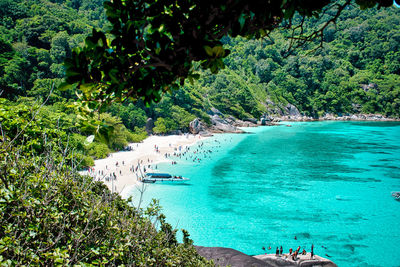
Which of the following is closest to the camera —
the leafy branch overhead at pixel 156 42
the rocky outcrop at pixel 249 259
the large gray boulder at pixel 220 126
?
the leafy branch overhead at pixel 156 42

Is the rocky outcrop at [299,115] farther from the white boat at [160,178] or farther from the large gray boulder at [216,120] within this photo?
the white boat at [160,178]

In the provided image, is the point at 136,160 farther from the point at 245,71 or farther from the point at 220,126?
the point at 245,71

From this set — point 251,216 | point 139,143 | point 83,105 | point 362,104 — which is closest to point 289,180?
point 251,216

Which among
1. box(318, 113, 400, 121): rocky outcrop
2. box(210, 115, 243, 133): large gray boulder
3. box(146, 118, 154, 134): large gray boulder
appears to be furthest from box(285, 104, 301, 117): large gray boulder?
box(146, 118, 154, 134): large gray boulder

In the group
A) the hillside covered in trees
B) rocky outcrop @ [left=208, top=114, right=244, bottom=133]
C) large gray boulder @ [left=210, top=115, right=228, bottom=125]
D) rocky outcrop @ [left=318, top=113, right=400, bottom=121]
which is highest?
the hillside covered in trees

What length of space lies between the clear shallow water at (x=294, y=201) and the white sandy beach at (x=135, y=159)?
115 inches

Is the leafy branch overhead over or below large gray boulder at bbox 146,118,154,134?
over

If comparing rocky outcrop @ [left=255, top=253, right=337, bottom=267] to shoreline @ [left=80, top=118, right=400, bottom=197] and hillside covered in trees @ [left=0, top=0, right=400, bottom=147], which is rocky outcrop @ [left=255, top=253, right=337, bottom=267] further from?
hillside covered in trees @ [left=0, top=0, right=400, bottom=147]

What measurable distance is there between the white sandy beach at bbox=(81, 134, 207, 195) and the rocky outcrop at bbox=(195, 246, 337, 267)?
9479 millimetres

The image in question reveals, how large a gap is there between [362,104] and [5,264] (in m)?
109

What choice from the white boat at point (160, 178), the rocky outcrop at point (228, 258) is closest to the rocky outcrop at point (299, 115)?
the white boat at point (160, 178)

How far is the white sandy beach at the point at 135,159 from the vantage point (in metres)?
25.9

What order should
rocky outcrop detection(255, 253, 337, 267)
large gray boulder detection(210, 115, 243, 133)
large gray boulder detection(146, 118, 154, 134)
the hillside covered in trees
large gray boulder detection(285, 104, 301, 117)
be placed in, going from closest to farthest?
rocky outcrop detection(255, 253, 337, 267), the hillside covered in trees, large gray boulder detection(146, 118, 154, 134), large gray boulder detection(210, 115, 243, 133), large gray boulder detection(285, 104, 301, 117)

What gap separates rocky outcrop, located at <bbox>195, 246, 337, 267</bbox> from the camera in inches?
452
